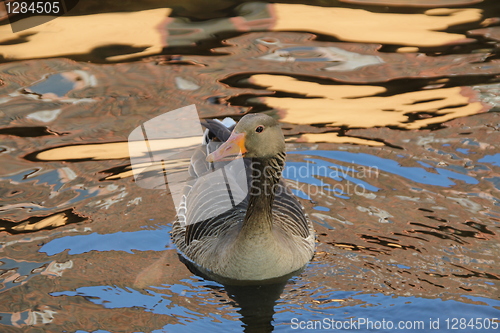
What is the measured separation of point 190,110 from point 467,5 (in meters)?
6.88

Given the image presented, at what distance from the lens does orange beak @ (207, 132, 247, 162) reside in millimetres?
6258

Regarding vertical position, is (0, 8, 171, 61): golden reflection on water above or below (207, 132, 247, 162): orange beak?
above

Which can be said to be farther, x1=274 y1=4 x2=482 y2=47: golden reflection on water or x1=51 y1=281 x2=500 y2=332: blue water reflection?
x1=274 y1=4 x2=482 y2=47: golden reflection on water

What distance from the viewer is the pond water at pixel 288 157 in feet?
20.8

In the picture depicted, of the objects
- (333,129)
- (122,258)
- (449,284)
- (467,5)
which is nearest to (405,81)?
(333,129)

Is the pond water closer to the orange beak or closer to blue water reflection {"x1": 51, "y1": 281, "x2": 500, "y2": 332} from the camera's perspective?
blue water reflection {"x1": 51, "y1": 281, "x2": 500, "y2": 332}

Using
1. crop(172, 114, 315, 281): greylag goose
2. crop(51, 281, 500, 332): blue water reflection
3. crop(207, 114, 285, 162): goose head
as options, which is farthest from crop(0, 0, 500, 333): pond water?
crop(207, 114, 285, 162): goose head

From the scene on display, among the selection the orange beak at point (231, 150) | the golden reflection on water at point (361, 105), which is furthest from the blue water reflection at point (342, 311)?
the golden reflection on water at point (361, 105)

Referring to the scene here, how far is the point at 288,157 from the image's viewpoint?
9422mm

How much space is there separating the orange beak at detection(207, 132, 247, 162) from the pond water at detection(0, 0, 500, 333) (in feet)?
4.74

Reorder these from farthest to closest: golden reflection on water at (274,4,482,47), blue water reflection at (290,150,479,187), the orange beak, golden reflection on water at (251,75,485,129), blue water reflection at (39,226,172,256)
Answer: golden reflection on water at (274,4,482,47)
golden reflection on water at (251,75,485,129)
blue water reflection at (290,150,479,187)
blue water reflection at (39,226,172,256)
the orange beak

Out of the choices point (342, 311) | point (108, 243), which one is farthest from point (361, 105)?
point (342, 311)

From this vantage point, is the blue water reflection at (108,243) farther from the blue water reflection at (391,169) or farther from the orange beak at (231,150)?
the blue water reflection at (391,169)

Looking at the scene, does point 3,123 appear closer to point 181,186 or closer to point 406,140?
point 181,186
